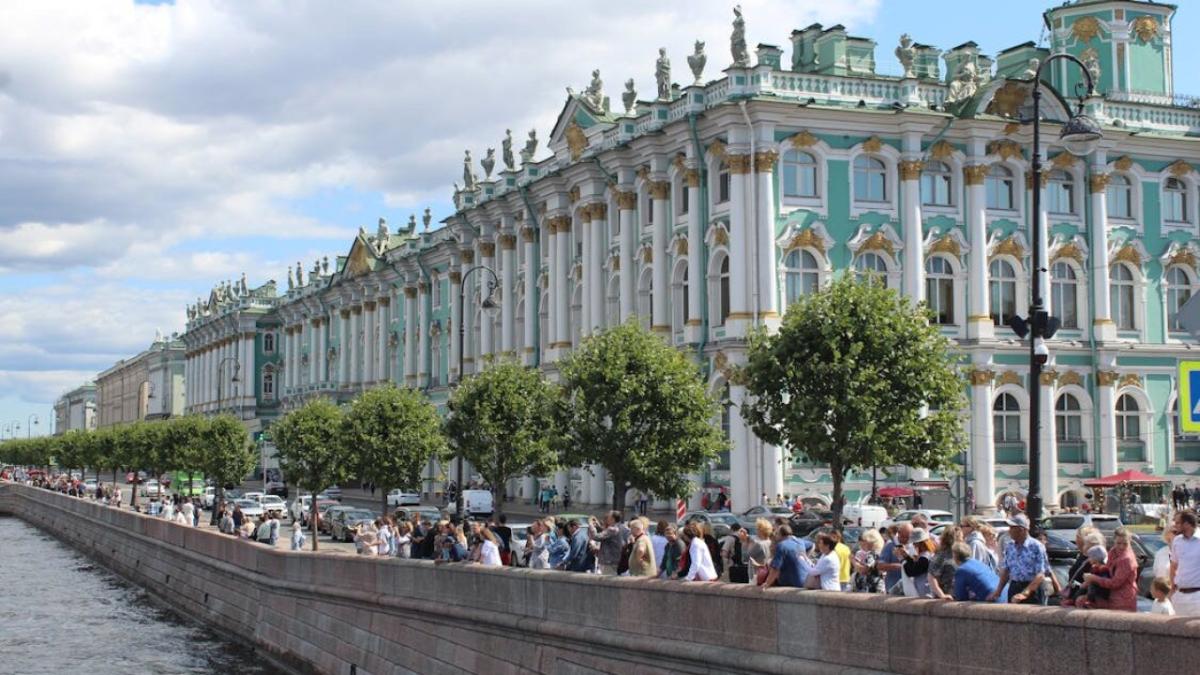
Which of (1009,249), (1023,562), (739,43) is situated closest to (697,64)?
(739,43)

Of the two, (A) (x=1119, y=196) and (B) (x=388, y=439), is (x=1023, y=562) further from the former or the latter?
(A) (x=1119, y=196)

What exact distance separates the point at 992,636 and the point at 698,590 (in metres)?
4.76

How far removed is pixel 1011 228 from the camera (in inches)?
2192

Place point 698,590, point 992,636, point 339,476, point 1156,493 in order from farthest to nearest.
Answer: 1. point 1156,493
2. point 339,476
3. point 698,590
4. point 992,636

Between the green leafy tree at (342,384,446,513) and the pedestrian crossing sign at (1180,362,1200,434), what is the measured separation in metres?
38.1

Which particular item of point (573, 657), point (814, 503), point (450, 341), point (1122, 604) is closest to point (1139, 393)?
point (814, 503)

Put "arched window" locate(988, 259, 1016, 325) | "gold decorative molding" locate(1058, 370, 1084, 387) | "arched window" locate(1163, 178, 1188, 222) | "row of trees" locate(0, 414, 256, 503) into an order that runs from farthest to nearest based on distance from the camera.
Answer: "row of trees" locate(0, 414, 256, 503), "arched window" locate(1163, 178, 1188, 222), "gold decorative molding" locate(1058, 370, 1084, 387), "arched window" locate(988, 259, 1016, 325)

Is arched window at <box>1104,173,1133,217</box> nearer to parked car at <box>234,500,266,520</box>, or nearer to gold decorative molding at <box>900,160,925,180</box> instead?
gold decorative molding at <box>900,160,925,180</box>

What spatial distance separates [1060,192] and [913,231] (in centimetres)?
744

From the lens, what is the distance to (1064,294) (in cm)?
5691

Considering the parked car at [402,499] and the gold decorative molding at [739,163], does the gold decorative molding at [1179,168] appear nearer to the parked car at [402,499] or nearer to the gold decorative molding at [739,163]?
the gold decorative molding at [739,163]

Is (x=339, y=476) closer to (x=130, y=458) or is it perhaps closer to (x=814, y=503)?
(x=814, y=503)

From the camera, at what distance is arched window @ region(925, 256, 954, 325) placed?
54.0 meters

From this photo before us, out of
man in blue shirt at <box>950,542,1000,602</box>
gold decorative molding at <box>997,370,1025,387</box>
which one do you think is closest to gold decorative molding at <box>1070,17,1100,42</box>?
gold decorative molding at <box>997,370,1025,387</box>
